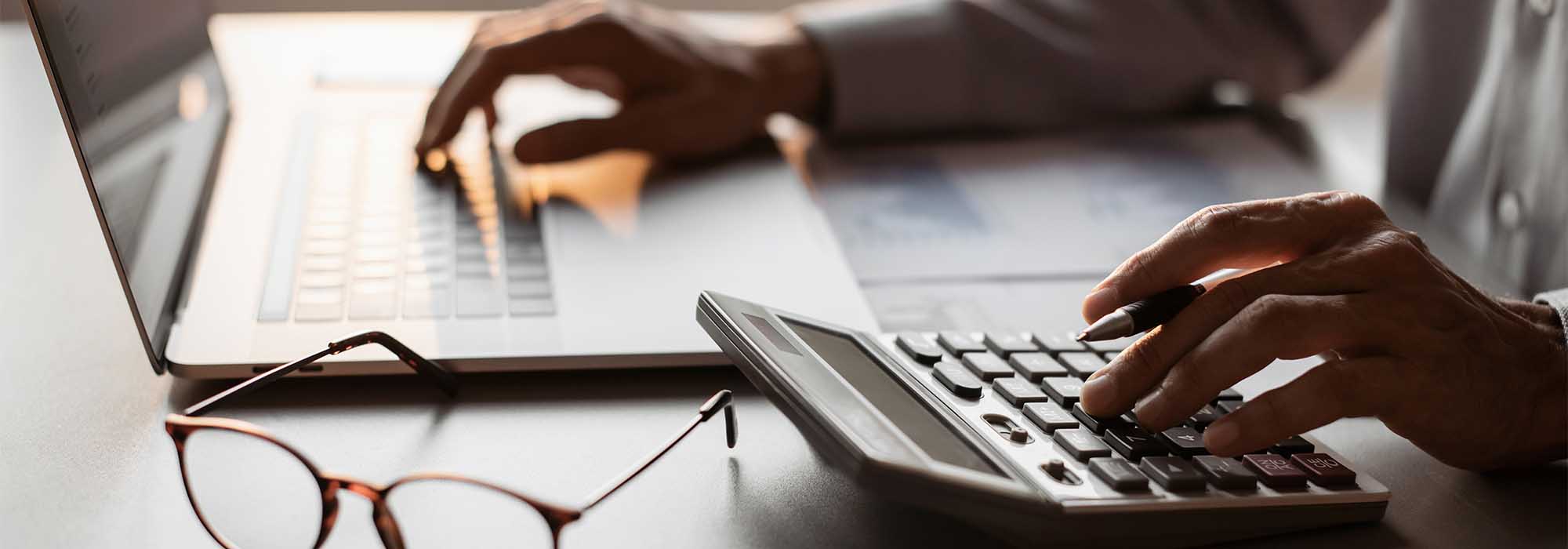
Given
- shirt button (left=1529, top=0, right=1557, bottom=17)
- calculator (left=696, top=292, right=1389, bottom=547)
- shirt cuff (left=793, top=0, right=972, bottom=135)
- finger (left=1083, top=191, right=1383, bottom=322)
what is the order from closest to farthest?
calculator (left=696, top=292, right=1389, bottom=547) < finger (left=1083, top=191, right=1383, bottom=322) < shirt button (left=1529, top=0, right=1557, bottom=17) < shirt cuff (left=793, top=0, right=972, bottom=135)

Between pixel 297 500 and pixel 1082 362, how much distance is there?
32cm

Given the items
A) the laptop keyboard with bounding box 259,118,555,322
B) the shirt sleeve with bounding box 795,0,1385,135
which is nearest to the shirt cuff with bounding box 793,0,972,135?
the shirt sleeve with bounding box 795,0,1385,135

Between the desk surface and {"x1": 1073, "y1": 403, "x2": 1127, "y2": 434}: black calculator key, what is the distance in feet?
0.21

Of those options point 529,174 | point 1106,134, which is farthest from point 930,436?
point 1106,134

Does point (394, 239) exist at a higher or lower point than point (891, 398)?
lower

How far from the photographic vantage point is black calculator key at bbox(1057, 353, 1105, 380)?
20.6 inches

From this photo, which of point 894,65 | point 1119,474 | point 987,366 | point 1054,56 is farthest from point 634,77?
point 1119,474

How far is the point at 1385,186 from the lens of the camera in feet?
2.77

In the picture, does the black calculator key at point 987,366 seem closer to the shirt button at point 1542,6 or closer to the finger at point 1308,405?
the finger at point 1308,405

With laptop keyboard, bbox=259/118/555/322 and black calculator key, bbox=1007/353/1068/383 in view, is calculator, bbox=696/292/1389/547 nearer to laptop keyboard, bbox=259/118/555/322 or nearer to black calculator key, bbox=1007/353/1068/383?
black calculator key, bbox=1007/353/1068/383

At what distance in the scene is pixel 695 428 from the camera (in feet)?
1.67

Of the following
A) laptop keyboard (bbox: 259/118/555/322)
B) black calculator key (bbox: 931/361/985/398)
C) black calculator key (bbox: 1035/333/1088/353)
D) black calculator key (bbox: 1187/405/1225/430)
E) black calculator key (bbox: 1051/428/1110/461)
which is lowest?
laptop keyboard (bbox: 259/118/555/322)

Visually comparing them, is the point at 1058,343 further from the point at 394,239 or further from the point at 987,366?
the point at 394,239

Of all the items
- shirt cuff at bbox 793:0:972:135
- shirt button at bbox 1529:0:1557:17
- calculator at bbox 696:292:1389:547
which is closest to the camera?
calculator at bbox 696:292:1389:547
